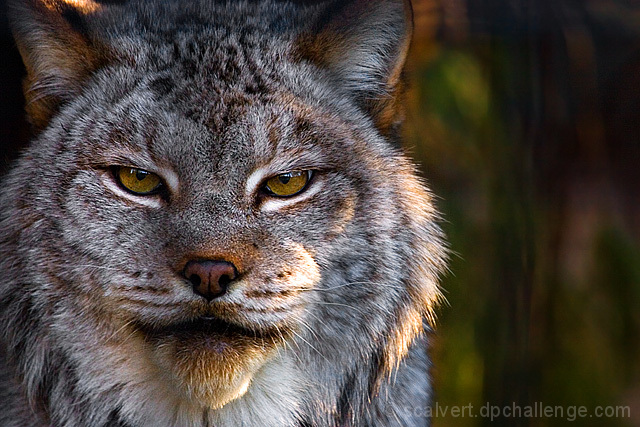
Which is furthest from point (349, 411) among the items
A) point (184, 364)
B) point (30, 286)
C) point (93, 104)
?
point (93, 104)

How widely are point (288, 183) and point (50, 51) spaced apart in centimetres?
83

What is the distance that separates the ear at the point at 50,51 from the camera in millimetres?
2474

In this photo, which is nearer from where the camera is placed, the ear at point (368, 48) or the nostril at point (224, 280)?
the nostril at point (224, 280)

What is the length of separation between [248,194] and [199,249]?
22 cm

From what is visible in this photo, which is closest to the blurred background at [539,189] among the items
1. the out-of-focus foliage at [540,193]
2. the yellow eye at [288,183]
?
the out-of-focus foliage at [540,193]

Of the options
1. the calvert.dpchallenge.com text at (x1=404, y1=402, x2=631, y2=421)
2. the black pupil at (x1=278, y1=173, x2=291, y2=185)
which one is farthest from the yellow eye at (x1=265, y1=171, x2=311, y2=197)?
the calvert.dpchallenge.com text at (x1=404, y1=402, x2=631, y2=421)

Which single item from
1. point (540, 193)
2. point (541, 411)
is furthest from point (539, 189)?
point (541, 411)

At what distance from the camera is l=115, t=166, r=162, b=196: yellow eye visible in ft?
7.77

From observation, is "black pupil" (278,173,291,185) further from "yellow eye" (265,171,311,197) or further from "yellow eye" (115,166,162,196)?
"yellow eye" (115,166,162,196)

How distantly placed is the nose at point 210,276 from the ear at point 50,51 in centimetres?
78

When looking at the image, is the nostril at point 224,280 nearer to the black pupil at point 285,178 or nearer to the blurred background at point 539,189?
the black pupil at point 285,178

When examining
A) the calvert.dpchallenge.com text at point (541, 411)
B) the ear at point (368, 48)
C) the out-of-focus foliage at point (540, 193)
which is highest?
the ear at point (368, 48)

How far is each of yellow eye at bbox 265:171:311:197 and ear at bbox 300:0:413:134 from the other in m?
0.41

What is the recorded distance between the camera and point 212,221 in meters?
2.26
